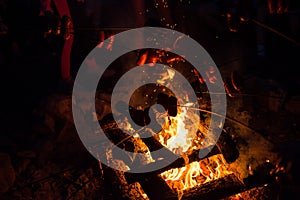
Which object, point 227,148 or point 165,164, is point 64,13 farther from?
point 227,148

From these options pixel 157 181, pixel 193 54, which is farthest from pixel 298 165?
pixel 193 54

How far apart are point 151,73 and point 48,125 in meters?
3.05

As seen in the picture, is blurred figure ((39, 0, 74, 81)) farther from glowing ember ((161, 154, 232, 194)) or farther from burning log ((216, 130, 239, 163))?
burning log ((216, 130, 239, 163))

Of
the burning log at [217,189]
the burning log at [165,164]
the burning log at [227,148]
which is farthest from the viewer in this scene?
the burning log at [227,148]

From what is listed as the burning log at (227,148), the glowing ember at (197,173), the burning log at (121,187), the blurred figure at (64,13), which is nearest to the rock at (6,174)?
the burning log at (121,187)

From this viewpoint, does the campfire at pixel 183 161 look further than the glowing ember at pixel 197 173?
No

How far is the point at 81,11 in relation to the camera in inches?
389

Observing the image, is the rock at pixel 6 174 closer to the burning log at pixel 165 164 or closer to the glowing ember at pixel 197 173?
the burning log at pixel 165 164

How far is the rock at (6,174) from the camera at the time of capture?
20.4ft

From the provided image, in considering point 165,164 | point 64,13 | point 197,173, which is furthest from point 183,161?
point 64,13

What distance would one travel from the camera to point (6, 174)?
6.34 m

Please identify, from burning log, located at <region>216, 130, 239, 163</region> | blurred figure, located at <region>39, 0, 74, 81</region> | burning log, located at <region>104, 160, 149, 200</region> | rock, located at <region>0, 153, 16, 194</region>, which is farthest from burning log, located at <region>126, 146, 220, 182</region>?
blurred figure, located at <region>39, 0, 74, 81</region>

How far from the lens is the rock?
621 centimetres

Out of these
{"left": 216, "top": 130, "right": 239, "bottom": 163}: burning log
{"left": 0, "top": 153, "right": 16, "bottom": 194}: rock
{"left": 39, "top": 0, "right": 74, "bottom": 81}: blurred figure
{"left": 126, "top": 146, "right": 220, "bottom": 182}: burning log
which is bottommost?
{"left": 0, "top": 153, "right": 16, "bottom": 194}: rock
